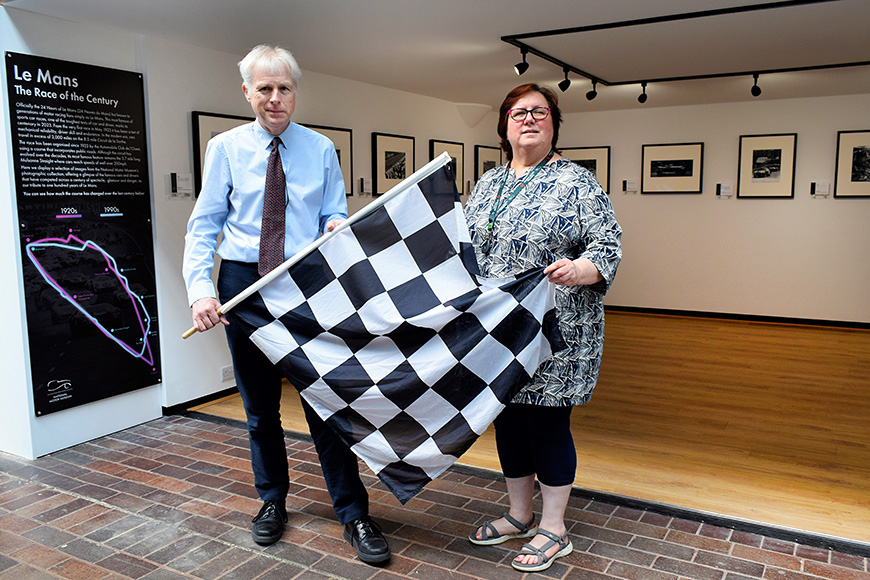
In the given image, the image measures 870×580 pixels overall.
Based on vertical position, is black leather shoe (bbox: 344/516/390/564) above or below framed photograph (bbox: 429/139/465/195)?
below

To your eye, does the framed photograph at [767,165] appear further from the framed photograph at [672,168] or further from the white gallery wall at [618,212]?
the framed photograph at [672,168]

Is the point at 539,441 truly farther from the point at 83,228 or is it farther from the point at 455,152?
the point at 455,152

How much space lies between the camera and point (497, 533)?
2586mm

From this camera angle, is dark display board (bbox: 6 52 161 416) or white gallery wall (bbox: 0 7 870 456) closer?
dark display board (bbox: 6 52 161 416)

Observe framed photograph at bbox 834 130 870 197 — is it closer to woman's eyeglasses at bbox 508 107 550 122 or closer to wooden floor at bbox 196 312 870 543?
wooden floor at bbox 196 312 870 543

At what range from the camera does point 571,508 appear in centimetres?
292

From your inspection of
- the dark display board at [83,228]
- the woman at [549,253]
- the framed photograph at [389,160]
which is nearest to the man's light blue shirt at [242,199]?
the woman at [549,253]

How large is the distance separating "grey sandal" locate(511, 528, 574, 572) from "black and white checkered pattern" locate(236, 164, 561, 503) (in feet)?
1.46

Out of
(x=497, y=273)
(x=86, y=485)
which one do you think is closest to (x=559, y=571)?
(x=497, y=273)

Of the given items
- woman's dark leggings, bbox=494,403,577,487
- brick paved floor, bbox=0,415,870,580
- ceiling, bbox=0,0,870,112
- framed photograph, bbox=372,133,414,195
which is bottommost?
brick paved floor, bbox=0,415,870,580

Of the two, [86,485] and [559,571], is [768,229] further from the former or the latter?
[86,485]

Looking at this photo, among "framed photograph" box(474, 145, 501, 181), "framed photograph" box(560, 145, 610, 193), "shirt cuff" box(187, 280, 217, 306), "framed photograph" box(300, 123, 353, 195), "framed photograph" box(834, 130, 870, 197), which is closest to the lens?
"shirt cuff" box(187, 280, 217, 306)

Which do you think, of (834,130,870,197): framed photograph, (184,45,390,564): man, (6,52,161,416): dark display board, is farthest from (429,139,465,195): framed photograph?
(184,45,390,564): man

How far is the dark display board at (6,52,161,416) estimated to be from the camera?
137 inches
